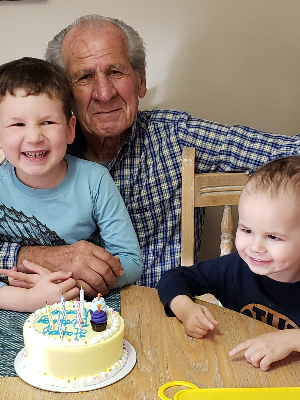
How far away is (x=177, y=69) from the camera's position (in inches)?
88.7

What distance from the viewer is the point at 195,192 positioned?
160 centimetres

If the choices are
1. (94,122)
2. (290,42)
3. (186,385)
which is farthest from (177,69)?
(186,385)

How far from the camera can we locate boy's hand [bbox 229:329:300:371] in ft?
3.10

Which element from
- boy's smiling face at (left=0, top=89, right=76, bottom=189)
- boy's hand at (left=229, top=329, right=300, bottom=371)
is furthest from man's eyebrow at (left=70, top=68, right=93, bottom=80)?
boy's hand at (left=229, top=329, right=300, bottom=371)

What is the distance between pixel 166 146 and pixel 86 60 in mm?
422

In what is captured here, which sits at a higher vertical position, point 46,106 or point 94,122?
point 46,106

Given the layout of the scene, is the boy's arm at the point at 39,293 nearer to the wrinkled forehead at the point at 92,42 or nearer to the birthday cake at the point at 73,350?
the birthday cake at the point at 73,350

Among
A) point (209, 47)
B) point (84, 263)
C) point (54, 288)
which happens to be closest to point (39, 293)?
point (54, 288)

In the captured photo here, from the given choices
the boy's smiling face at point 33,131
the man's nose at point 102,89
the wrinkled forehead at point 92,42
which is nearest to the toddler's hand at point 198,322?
the boy's smiling face at point 33,131

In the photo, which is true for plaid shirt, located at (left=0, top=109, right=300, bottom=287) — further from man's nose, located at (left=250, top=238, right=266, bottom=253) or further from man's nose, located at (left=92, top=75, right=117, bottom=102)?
man's nose, located at (left=250, top=238, right=266, bottom=253)

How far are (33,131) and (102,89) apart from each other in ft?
1.64

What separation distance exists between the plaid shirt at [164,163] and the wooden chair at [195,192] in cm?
18

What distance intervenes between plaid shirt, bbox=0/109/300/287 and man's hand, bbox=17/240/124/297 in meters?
0.53

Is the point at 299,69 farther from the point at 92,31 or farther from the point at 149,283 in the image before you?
the point at 149,283
